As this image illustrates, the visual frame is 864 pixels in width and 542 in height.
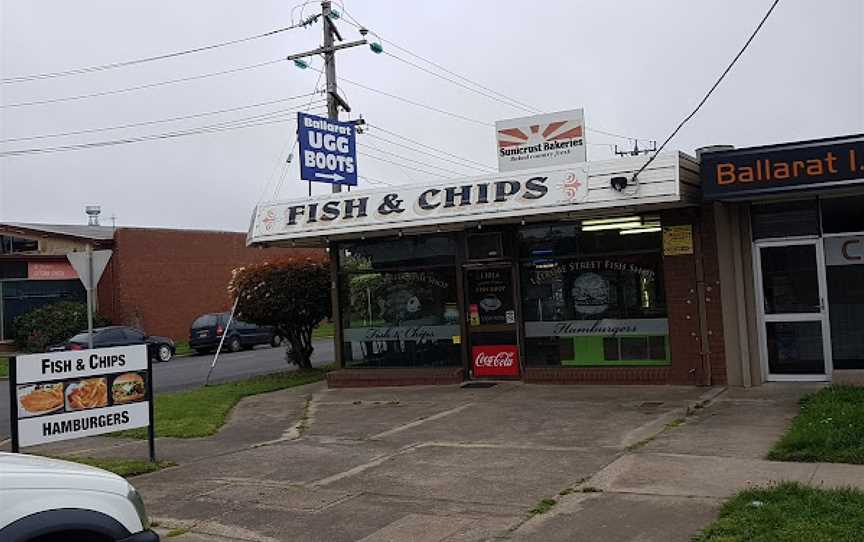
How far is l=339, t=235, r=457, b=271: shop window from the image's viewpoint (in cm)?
1506

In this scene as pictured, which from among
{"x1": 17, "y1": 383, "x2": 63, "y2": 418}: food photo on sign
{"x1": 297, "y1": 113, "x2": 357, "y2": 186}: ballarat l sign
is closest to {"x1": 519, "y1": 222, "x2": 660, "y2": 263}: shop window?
{"x1": 297, "y1": 113, "x2": 357, "y2": 186}: ballarat l sign

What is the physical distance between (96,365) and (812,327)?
9984 millimetres

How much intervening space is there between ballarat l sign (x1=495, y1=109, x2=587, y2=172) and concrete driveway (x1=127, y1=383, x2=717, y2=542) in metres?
4.41

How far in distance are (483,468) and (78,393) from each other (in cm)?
447

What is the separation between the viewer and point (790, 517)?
18.8 feet

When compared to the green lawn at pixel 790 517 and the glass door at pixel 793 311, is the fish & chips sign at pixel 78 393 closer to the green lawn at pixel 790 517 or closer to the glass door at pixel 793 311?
the green lawn at pixel 790 517

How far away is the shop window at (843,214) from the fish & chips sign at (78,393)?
32.2 feet

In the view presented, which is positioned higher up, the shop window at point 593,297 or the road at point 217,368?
the shop window at point 593,297

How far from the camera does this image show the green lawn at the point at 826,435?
24.7ft

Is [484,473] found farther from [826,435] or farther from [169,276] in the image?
[169,276]

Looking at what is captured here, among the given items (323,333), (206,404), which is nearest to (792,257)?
(206,404)

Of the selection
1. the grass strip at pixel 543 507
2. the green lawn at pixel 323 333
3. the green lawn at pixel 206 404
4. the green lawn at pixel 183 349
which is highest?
the green lawn at pixel 323 333

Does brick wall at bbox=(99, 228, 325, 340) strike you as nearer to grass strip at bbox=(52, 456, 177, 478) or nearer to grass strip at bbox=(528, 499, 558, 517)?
grass strip at bbox=(52, 456, 177, 478)

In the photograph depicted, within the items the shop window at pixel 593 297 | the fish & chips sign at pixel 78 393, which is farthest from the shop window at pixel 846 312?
the fish & chips sign at pixel 78 393
